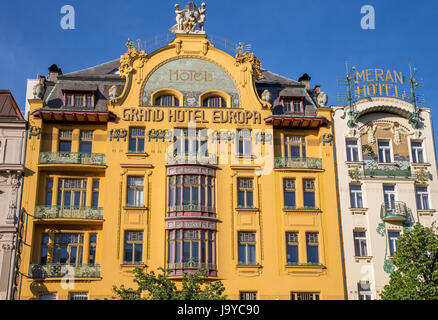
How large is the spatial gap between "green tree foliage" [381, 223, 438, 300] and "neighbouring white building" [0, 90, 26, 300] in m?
21.4

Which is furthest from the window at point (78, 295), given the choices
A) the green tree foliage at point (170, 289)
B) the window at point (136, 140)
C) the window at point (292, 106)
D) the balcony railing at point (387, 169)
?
the balcony railing at point (387, 169)

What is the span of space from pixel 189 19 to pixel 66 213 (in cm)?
1568

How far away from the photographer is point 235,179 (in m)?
38.7

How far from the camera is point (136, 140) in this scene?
39.5 m

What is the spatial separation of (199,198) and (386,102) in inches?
559

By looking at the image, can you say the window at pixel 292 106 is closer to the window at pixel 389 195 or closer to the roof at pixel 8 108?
the window at pixel 389 195

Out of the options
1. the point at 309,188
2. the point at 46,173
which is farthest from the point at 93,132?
the point at 309,188

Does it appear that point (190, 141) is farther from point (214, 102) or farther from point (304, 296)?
point (304, 296)

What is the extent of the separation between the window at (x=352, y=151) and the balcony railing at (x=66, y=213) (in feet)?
53.2

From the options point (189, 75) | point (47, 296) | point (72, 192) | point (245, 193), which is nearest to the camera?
point (47, 296)

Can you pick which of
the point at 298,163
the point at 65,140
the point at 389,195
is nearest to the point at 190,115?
the point at 298,163

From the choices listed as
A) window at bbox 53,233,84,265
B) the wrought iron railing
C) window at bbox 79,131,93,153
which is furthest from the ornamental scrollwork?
window at bbox 53,233,84,265

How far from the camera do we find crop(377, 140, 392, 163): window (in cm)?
4043

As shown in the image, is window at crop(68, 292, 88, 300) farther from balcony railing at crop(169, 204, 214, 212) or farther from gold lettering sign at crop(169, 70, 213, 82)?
gold lettering sign at crop(169, 70, 213, 82)
